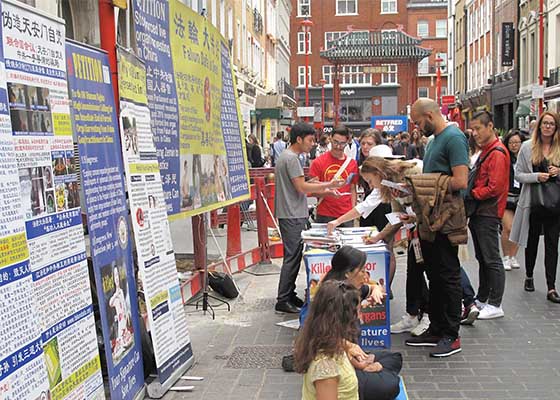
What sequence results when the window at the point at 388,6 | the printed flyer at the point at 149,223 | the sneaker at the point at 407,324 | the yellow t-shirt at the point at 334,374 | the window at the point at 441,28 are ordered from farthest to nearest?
the window at the point at 441,28 < the window at the point at 388,6 < the sneaker at the point at 407,324 < the printed flyer at the point at 149,223 < the yellow t-shirt at the point at 334,374

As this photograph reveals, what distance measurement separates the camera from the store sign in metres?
39.8

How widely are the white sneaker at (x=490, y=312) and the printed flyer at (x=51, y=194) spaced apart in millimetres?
4230

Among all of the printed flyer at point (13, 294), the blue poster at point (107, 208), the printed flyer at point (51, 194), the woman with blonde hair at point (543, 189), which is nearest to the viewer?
the printed flyer at point (13, 294)

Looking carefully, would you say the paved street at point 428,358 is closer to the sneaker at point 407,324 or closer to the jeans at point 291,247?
the sneaker at point 407,324

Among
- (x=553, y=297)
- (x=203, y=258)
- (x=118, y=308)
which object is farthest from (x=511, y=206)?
(x=118, y=308)

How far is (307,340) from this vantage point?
3.58 meters

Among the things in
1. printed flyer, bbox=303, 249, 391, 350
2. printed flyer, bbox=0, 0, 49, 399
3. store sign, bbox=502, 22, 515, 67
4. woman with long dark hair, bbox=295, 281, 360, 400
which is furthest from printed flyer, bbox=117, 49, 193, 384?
store sign, bbox=502, 22, 515, 67

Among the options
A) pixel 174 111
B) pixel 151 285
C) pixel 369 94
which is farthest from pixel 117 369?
pixel 369 94

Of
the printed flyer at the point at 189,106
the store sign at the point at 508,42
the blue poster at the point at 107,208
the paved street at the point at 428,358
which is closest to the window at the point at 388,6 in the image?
the store sign at the point at 508,42

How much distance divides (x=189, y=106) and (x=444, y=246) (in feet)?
8.33

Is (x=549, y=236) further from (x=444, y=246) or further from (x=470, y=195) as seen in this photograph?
(x=444, y=246)

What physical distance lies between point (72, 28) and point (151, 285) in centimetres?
683

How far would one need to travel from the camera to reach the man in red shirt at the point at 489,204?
6742 millimetres

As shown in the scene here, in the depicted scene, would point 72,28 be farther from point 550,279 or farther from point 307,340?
point 307,340
